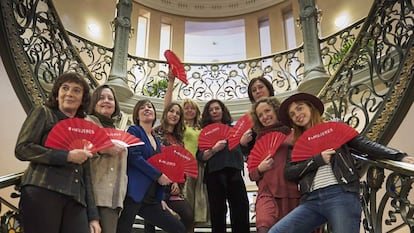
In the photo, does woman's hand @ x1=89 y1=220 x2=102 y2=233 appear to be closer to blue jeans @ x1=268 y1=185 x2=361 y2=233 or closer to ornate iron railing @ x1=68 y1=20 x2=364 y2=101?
blue jeans @ x1=268 y1=185 x2=361 y2=233

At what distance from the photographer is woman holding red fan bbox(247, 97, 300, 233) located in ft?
8.63

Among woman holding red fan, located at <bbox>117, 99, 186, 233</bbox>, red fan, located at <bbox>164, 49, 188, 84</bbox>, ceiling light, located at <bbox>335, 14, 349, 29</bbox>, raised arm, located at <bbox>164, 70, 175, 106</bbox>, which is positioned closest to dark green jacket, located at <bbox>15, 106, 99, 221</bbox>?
woman holding red fan, located at <bbox>117, 99, 186, 233</bbox>

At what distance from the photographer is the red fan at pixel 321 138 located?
A: 244cm

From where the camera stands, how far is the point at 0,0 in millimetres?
3582

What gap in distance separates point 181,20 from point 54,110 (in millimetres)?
9424

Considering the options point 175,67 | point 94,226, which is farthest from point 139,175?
point 175,67

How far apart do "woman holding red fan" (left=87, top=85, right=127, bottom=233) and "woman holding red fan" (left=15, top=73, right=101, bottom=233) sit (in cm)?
17

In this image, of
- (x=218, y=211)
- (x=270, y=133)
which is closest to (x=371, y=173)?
(x=270, y=133)

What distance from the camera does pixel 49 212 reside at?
78.6 inches

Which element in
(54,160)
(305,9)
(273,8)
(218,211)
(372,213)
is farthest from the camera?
(273,8)

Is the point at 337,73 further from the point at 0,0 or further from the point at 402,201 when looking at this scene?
the point at 0,0

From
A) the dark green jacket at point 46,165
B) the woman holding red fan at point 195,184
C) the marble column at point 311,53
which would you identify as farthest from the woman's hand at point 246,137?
the marble column at point 311,53

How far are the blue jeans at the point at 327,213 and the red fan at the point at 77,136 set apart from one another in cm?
107

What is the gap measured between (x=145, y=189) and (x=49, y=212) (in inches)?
34.1
